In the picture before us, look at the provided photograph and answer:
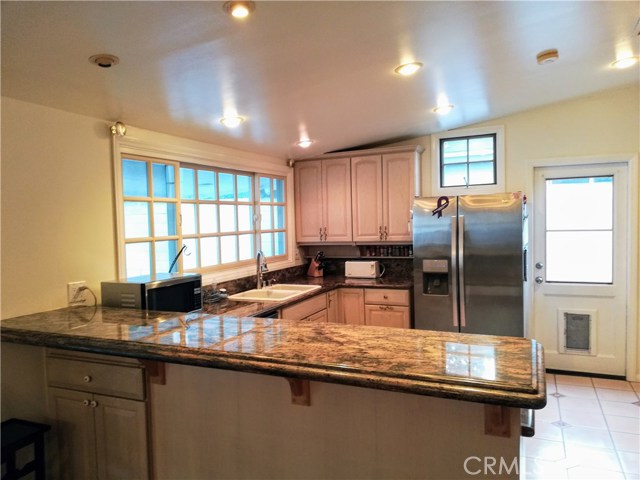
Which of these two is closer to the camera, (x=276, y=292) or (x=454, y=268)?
(x=454, y=268)

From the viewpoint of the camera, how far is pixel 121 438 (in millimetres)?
1810

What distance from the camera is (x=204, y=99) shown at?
2330 millimetres

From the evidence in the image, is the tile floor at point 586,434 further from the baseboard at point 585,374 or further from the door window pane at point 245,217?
the door window pane at point 245,217

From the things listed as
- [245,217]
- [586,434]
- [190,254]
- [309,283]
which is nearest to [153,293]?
[190,254]

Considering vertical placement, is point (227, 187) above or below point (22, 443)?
above


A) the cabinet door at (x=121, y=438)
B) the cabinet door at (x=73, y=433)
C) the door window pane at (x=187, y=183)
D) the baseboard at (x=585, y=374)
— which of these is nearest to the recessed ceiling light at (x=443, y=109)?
the door window pane at (x=187, y=183)

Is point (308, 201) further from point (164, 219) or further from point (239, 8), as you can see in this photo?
point (239, 8)

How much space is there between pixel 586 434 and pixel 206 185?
10.9ft

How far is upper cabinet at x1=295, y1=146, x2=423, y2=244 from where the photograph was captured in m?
4.09

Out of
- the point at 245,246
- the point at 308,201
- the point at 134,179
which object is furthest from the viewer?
the point at 308,201

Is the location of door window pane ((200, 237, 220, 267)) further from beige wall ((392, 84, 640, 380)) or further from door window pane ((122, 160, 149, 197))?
beige wall ((392, 84, 640, 380))

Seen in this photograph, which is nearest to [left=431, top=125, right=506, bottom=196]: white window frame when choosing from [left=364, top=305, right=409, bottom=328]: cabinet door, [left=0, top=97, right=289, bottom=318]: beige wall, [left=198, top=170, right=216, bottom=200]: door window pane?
[left=364, top=305, right=409, bottom=328]: cabinet door

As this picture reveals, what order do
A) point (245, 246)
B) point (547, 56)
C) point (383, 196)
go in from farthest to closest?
point (383, 196)
point (245, 246)
point (547, 56)

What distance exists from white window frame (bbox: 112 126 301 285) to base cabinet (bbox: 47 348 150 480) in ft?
2.48
